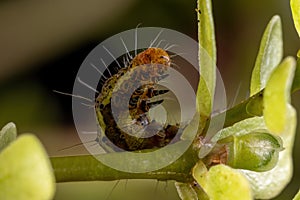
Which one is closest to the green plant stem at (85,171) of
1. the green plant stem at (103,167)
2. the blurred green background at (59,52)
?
the green plant stem at (103,167)

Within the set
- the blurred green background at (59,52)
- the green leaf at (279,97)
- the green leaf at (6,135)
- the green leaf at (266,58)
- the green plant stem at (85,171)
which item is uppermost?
the green leaf at (279,97)

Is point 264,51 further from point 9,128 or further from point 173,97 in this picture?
point 9,128

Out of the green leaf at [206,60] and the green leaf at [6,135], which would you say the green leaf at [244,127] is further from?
the green leaf at [6,135]

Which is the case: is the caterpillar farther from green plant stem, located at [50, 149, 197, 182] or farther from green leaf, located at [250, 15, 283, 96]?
green leaf, located at [250, 15, 283, 96]

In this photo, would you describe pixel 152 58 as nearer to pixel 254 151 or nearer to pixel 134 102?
pixel 134 102

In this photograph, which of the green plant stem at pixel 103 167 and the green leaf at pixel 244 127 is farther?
the green leaf at pixel 244 127

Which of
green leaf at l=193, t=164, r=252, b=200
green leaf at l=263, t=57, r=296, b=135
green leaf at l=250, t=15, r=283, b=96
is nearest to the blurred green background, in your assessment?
green leaf at l=250, t=15, r=283, b=96
